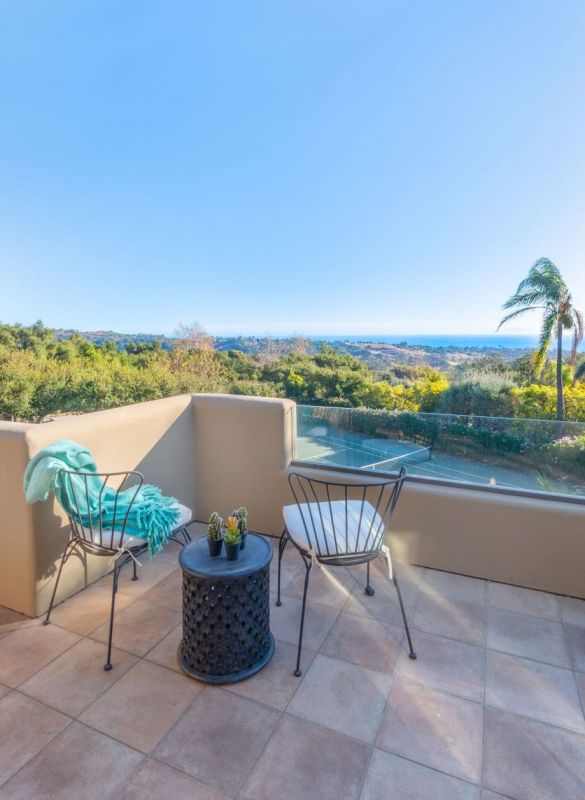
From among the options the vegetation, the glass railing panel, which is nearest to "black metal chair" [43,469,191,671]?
the glass railing panel

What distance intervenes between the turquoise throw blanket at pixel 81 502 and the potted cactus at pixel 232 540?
0.40 meters

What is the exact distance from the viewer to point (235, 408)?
9.57ft

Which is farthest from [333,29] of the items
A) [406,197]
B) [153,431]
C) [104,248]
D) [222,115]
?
[104,248]

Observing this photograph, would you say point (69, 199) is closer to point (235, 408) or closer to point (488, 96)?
point (488, 96)

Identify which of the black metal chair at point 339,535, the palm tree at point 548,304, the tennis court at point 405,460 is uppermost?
the palm tree at point 548,304

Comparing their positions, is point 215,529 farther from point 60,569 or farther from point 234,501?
point 234,501

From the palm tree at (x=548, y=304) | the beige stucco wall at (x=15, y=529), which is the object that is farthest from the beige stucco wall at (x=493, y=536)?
the palm tree at (x=548, y=304)

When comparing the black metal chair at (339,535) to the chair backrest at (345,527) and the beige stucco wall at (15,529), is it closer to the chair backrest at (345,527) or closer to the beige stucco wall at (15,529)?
the chair backrest at (345,527)

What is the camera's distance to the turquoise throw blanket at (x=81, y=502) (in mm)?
1763

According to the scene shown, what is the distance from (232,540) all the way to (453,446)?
6.04ft

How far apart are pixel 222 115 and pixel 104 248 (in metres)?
12.1

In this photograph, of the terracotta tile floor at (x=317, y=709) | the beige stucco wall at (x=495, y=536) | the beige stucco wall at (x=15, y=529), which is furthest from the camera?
the beige stucco wall at (x=495, y=536)

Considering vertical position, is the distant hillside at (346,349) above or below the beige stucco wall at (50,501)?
above

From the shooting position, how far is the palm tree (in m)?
11.6
